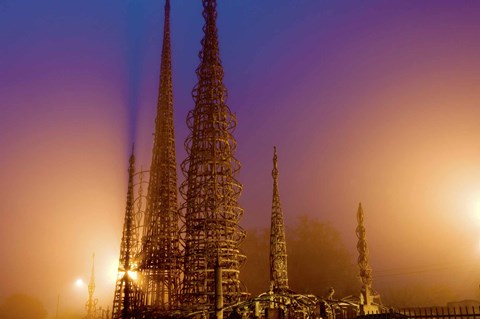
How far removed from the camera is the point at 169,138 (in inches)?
1644

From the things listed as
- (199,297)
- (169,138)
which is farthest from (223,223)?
(169,138)

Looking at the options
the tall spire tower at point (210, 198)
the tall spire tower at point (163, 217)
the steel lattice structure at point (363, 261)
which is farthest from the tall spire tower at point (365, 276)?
the tall spire tower at point (163, 217)

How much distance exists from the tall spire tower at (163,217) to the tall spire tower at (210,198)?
22.5ft

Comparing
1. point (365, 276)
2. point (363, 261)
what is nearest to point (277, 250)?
point (363, 261)

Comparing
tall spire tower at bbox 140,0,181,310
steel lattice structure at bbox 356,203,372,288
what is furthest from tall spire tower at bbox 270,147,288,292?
steel lattice structure at bbox 356,203,372,288

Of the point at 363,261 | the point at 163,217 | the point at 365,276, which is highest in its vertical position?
the point at 163,217

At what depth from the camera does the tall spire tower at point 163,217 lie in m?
36.8

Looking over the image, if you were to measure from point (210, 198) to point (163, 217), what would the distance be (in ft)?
35.9

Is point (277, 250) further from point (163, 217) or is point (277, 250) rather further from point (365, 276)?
point (163, 217)

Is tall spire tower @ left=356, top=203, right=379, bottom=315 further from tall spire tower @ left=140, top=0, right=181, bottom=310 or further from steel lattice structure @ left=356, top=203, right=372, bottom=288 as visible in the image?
tall spire tower @ left=140, top=0, right=181, bottom=310

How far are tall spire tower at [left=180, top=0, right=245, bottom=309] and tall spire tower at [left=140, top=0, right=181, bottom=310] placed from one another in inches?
269

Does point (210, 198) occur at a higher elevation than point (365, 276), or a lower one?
higher

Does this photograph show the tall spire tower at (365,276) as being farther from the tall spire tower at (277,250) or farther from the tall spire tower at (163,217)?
the tall spire tower at (163,217)

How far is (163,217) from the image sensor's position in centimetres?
3891
